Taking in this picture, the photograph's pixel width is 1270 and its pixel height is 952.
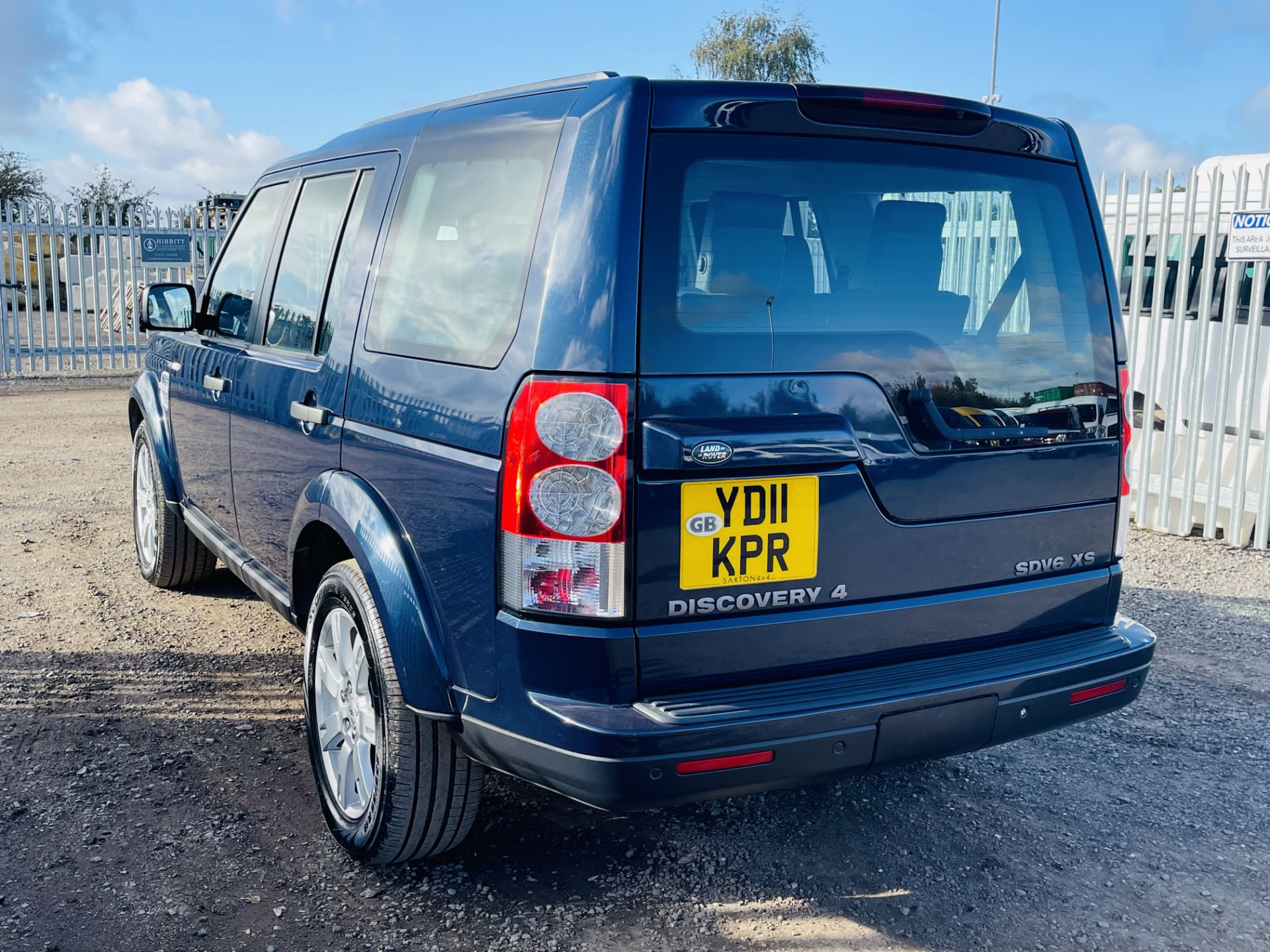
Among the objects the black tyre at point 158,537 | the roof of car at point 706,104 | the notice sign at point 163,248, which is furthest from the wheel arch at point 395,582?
the notice sign at point 163,248

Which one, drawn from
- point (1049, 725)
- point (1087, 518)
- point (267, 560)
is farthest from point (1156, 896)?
point (267, 560)

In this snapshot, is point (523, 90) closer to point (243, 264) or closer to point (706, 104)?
point (706, 104)

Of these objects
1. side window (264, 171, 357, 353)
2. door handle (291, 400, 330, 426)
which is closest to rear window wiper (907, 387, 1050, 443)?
door handle (291, 400, 330, 426)

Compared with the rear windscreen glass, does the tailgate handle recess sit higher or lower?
lower

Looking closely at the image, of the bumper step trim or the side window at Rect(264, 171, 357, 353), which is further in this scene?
the side window at Rect(264, 171, 357, 353)

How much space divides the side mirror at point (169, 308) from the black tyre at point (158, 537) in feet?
2.55

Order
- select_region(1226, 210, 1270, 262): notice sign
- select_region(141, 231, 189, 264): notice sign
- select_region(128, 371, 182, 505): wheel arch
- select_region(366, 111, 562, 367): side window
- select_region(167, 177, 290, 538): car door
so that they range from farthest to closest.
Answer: select_region(141, 231, 189, 264): notice sign < select_region(1226, 210, 1270, 262): notice sign < select_region(128, 371, 182, 505): wheel arch < select_region(167, 177, 290, 538): car door < select_region(366, 111, 562, 367): side window

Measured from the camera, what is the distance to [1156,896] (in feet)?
10.1

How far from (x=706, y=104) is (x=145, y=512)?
4261mm

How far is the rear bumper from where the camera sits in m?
2.37

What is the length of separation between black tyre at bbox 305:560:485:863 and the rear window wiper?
1.38m

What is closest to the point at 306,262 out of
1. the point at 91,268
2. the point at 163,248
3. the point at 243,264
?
the point at 243,264

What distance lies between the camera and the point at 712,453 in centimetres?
238

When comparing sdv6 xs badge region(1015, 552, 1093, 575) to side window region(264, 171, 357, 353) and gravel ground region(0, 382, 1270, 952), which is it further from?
side window region(264, 171, 357, 353)
